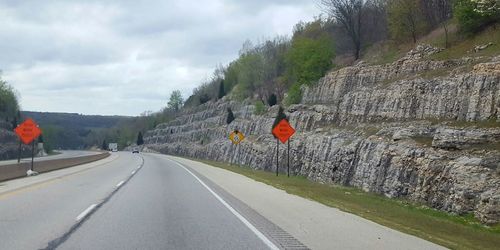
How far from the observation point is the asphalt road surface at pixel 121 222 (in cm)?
1015

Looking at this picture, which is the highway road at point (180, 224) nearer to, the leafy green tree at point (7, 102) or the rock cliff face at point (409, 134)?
the rock cliff face at point (409, 134)

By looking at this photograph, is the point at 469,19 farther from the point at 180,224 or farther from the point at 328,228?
the point at 180,224

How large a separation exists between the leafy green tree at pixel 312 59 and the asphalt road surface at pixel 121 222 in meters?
49.0

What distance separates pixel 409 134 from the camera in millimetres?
31328

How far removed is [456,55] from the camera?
39.4 m

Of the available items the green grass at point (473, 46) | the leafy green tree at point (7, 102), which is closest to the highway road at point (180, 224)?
the green grass at point (473, 46)

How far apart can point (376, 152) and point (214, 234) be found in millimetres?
22625

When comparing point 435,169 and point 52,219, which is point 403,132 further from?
point 52,219

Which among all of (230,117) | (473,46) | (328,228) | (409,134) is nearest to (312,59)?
(473,46)

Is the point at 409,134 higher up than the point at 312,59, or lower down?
lower down

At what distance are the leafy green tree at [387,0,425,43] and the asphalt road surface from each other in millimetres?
40369

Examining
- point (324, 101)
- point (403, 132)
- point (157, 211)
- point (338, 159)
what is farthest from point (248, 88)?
point (157, 211)

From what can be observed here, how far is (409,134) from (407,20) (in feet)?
89.7

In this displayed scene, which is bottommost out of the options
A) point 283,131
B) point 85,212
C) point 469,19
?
point 85,212
